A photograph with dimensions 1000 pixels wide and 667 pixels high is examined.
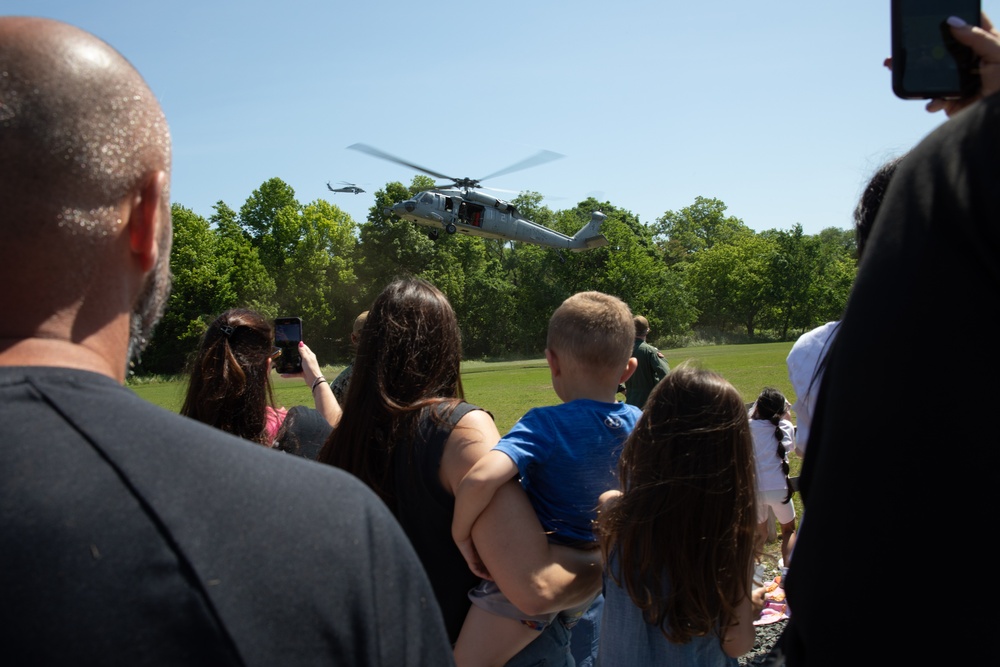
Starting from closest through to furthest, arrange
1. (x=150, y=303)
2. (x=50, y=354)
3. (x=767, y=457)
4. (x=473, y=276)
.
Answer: (x=50, y=354)
(x=150, y=303)
(x=767, y=457)
(x=473, y=276)

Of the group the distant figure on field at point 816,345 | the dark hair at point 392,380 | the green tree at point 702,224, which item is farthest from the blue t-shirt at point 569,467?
the green tree at point 702,224

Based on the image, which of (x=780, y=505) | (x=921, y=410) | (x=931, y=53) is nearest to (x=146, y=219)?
(x=921, y=410)

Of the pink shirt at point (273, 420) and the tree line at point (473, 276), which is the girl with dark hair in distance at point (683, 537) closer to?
the pink shirt at point (273, 420)

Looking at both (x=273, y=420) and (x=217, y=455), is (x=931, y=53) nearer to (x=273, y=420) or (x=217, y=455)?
(x=217, y=455)

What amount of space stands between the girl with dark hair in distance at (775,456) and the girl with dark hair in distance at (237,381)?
442 centimetres

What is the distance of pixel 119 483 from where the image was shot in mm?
1079

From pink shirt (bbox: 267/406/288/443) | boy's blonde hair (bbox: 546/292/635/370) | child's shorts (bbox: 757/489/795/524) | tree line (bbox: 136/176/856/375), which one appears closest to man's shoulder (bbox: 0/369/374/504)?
boy's blonde hair (bbox: 546/292/635/370)

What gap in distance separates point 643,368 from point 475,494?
26.5 feet

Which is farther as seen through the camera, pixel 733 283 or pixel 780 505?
pixel 733 283

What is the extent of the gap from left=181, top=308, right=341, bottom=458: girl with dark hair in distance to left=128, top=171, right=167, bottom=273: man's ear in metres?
2.73

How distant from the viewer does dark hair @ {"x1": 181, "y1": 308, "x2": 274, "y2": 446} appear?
3926 millimetres

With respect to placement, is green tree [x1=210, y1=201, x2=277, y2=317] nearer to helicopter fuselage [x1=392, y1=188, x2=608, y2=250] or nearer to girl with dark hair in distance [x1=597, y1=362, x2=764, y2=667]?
helicopter fuselage [x1=392, y1=188, x2=608, y2=250]

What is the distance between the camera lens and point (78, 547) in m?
1.04

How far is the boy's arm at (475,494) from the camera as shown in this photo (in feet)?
9.37
